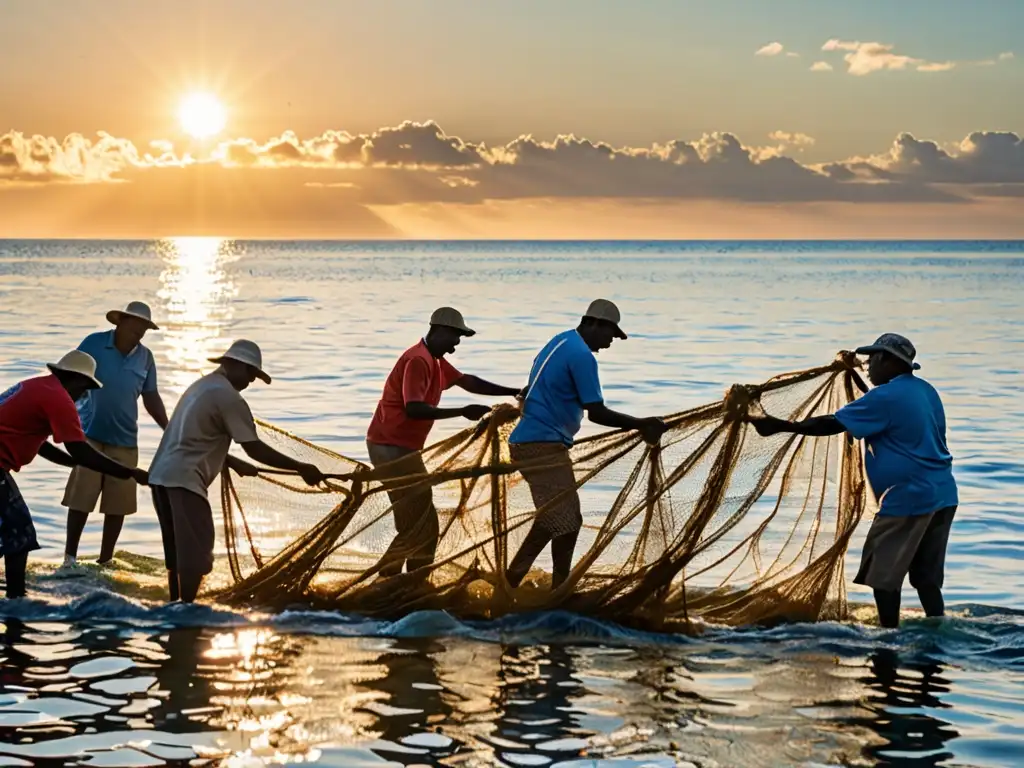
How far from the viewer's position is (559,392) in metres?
7.88

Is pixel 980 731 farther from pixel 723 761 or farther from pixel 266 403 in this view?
pixel 266 403

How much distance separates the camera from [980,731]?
6.50 m

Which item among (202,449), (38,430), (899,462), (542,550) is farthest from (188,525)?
(899,462)

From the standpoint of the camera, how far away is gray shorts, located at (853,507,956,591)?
297 inches

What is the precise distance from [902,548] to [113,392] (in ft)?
17.2

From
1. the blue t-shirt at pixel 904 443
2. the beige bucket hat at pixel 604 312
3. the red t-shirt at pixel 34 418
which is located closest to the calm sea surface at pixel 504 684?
the blue t-shirt at pixel 904 443

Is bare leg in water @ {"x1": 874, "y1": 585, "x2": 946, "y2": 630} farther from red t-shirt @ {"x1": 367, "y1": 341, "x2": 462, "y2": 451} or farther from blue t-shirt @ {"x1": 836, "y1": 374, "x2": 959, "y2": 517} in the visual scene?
red t-shirt @ {"x1": 367, "y1": 341, "x2": 462, "y2": 451}

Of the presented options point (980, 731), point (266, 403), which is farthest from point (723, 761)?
point (266, 403)

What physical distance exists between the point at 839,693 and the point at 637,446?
181 centimetres

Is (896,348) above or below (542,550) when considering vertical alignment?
above

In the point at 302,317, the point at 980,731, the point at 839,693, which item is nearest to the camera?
the point at 980,731

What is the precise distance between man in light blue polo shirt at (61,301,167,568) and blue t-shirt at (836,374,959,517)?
4662mm

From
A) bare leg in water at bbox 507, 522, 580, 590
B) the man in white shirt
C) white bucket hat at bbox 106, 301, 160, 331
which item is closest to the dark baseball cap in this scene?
bare leg in water at bbox 507, 522, 580, 590

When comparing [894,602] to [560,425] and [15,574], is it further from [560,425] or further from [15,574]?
[15,574]
